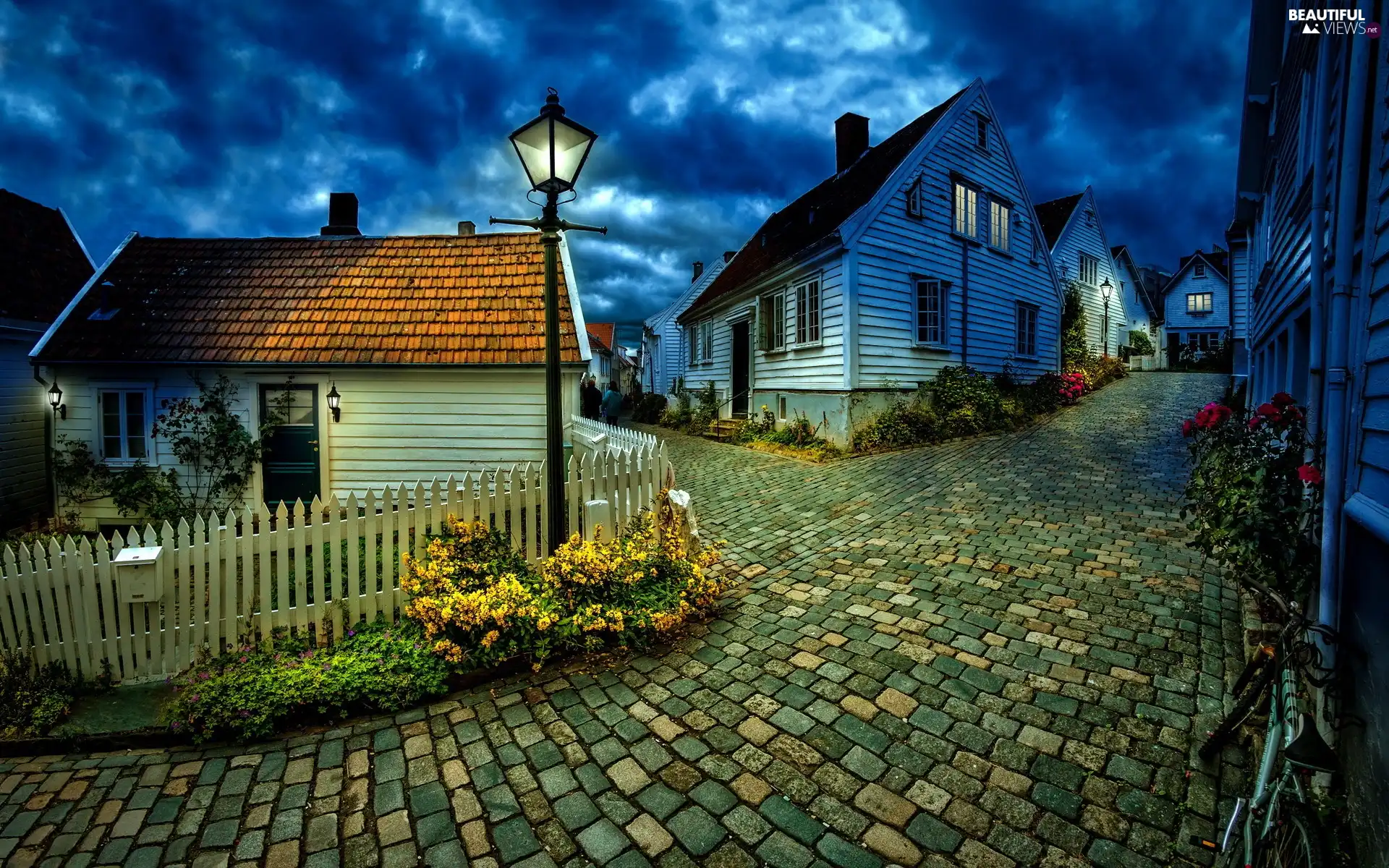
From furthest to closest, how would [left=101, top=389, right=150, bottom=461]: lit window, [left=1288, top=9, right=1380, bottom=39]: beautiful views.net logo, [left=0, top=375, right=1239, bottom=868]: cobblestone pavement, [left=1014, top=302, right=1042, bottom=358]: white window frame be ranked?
[left=1014, top=302, right=1042, bottom=358]: white window frame → [left=101, top=389, right=150, bottom=461]: lit window → [left=1288, top=9, right=1380, bottom=39]: beautiful views.net logo → [left=0, top=375, right=1239, bottom=868]: cobblestone pavement

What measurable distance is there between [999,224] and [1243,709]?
17.0 meters

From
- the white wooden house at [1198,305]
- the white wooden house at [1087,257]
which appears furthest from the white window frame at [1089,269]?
the white wooden house at [1198,305]

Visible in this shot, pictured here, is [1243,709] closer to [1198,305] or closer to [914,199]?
[914,199]

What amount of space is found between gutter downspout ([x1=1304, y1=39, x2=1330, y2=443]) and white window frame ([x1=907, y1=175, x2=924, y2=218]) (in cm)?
991

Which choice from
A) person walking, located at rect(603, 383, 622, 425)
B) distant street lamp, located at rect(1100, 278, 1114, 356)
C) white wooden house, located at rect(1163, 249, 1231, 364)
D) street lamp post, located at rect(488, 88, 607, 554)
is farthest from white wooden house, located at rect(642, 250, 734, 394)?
white wooden house, located at rect(1163, 249, 1231, 364)

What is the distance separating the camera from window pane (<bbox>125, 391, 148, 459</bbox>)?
35.6ft

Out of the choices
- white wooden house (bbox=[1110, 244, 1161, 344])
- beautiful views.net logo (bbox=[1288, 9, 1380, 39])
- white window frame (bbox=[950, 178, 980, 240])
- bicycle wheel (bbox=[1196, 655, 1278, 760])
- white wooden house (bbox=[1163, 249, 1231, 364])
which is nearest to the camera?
bicycle wheel (bbox=[1196, 655, 1278, 760])

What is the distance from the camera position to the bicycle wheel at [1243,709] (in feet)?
9.18

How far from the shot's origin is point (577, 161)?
4.86m

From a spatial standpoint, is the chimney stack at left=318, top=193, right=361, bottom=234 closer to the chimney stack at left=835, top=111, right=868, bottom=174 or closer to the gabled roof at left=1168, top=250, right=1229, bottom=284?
the chimney stack at left=835, top=111, right=868, bottom=174

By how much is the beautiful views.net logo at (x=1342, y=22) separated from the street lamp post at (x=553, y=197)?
14.2 ft

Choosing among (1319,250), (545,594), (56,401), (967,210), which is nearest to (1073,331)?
(967,210)

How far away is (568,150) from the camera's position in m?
4.77

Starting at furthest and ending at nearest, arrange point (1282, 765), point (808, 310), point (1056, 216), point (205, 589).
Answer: point (1056, 216) → point (808, 310) → point (205, 589) → point (1282, 765)
